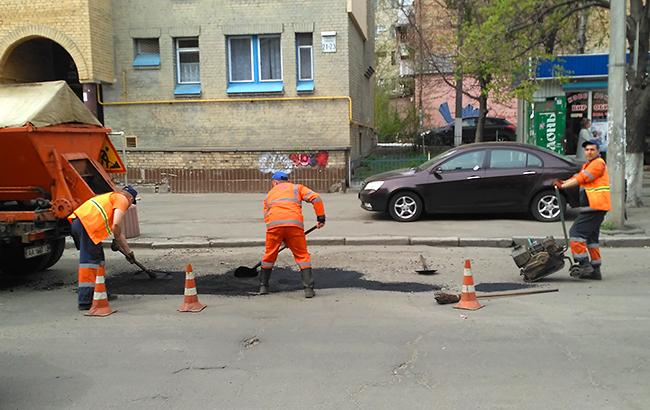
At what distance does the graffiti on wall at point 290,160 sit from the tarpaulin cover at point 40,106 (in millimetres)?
8412


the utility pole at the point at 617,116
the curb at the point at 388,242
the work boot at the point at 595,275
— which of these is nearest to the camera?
the work boot at the point at 595,275

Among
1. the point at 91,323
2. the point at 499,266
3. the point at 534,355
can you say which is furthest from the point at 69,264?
the point at 534,355

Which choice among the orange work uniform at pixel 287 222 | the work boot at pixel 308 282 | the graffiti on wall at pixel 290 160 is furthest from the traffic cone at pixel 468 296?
the graffiti on wall at pixel 290 160

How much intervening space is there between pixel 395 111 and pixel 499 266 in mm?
27519

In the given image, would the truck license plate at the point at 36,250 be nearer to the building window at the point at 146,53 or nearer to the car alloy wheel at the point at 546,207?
the car alloy wheel at the point at 546,207

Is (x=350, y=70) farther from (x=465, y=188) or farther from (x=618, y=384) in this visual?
(x=618, y=384)

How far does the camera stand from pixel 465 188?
11172 millimetres

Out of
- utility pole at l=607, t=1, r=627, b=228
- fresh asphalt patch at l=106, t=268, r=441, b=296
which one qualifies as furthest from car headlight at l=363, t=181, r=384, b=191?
utility pole at l=607, t=1, r=627, b=228

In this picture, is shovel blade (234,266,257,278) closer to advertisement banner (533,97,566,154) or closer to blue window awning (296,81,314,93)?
blue window awning (296,81,314,93)

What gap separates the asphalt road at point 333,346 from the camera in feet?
13.6

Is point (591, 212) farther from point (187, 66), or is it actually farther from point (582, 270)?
point (187, 66)

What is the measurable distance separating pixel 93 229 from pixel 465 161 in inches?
289

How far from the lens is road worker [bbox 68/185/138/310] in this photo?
251 inches

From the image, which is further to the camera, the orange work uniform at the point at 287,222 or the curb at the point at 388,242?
the curb at the point at 388,242
